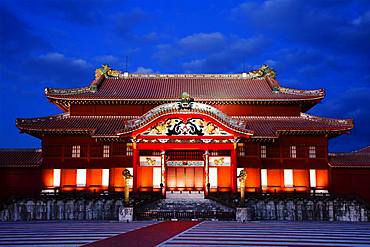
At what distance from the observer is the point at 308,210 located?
1304 inches

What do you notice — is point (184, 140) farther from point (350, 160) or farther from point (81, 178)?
point (350, 160)

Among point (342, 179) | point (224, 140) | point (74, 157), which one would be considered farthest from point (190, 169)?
point (342, 179)

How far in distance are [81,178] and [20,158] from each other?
5738 mm

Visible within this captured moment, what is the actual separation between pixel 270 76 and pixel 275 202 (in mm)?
18877

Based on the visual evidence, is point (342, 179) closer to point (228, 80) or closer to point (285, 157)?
Answer: point (285, 157)

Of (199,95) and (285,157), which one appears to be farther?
(199,95)

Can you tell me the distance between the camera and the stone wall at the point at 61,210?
32750 mm

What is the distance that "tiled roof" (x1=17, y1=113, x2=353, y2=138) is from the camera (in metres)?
40.1

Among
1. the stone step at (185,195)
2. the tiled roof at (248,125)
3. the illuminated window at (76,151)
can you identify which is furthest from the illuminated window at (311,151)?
the illuminated window at (76,151)

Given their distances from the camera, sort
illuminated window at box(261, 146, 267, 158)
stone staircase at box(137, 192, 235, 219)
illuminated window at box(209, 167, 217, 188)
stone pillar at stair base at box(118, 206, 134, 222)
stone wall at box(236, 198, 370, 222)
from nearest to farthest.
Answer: stone pillar at stair base at box(118, 206, 134, 222) < stone staircase at box(137, 192, 235, 219) < stone wall at box(236, 198, 370, 222) < illuminated window at box(209, 167, 217, 188) < illuminated window at box(261, 146, 267, 158)

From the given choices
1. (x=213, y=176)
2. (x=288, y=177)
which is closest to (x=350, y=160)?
(x=288, y=177)

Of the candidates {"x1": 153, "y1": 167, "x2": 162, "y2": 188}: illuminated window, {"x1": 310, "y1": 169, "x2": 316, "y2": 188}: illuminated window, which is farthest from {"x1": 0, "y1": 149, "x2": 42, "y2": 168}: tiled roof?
{"x1": 310, "y1": 169, "x2": 316, "y2": 188}: illuminated window

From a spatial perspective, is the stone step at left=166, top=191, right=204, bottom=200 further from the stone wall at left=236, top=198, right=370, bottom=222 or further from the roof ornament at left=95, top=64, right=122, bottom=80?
the roof ornament at left=95, top=64, right=122, bottom=80

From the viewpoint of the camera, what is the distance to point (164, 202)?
3541 centimetres
